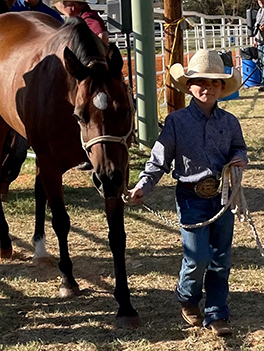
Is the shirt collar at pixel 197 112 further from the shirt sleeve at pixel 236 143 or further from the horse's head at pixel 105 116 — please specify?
the horse's head at pixel 105 116

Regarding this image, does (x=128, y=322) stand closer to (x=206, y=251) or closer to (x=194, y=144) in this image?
(x=206, y=251)

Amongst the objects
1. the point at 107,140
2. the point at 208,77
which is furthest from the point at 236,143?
the point at 107,140

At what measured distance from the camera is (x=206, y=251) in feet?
10.6

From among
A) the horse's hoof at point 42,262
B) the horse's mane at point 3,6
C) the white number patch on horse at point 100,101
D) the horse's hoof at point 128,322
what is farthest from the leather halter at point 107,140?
the horse's mane at point 3,6

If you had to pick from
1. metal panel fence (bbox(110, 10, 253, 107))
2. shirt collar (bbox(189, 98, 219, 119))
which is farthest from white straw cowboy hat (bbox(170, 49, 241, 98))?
metal panel fence (bbox(110, 10, 253, 107))

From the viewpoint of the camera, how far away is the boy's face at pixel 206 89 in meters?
3.18

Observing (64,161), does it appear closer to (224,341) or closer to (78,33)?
(78,33)

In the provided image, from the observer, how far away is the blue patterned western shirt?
3.20 metres

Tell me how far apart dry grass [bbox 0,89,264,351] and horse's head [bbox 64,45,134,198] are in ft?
2.91

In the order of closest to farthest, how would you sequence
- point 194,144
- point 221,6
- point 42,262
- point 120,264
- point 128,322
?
point 194,144 → point 128,322 → point 120,264 → point 42,262 → point 221,6

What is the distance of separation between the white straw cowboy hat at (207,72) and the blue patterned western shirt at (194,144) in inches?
6.3

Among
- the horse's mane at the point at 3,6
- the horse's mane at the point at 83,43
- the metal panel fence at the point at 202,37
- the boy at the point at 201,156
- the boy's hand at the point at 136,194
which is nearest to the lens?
Answer: the boy's hand at the point at 136,194

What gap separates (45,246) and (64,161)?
3.70ft

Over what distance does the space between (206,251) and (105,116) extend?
890 mm
